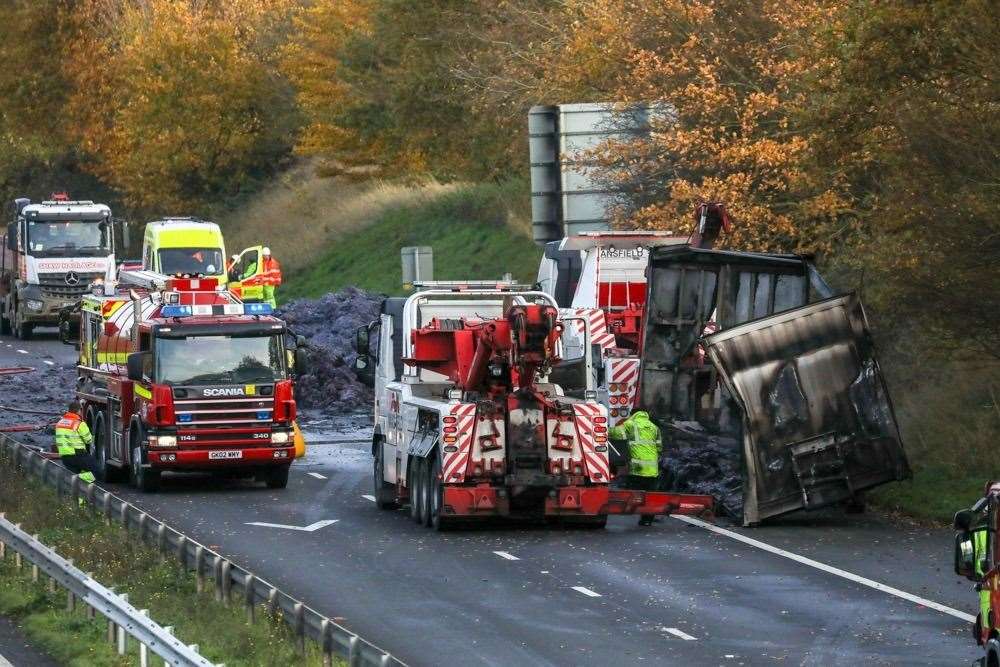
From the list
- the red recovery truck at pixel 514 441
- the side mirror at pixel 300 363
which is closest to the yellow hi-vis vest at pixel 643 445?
the red recovery truck at pixel 514 441

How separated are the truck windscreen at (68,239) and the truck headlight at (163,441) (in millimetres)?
24639

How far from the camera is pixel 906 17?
22.3 metres

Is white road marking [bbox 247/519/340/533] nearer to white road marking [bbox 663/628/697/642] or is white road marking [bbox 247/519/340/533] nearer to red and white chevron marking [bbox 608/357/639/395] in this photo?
red and white chevron marking [bbox 608/357/639/395]

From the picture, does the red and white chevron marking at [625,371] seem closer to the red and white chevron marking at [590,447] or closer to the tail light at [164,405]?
the red and white chevron marking at [590,447]

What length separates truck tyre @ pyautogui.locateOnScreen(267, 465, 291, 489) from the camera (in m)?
26.6

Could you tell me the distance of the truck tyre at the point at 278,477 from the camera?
2656 cm

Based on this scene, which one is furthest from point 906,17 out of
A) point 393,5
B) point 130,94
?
point 130,94

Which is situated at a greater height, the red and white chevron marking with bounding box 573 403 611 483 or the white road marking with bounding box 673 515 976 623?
the red and white chevron marking with bounding box 573 403 611 483

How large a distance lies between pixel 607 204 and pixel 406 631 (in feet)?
66.9

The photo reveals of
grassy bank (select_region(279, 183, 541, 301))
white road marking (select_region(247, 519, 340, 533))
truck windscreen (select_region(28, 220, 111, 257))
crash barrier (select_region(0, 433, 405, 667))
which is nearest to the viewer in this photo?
crash barrier (select_region(0, 433, 405, 667))

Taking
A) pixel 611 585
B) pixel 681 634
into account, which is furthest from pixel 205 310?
pixel 681 634

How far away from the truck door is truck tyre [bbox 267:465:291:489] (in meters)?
18.1

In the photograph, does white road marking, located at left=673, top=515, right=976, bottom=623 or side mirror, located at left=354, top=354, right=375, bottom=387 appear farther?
side mirror, located at left=354, top=354, right=375, bottom=387

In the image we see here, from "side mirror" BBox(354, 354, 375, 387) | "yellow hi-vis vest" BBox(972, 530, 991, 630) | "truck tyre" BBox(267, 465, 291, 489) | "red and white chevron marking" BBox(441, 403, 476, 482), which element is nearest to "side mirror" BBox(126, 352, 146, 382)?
"truck tyre" BBox(267, 465, 291, 489)
